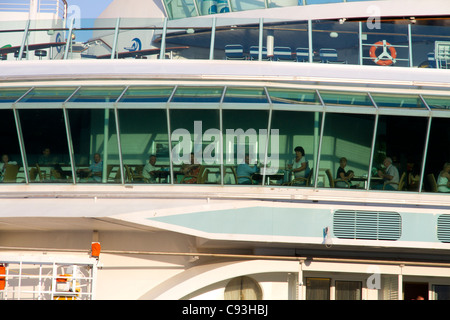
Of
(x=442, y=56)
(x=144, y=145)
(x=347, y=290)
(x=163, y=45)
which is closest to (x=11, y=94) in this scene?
(x=144, y=145)

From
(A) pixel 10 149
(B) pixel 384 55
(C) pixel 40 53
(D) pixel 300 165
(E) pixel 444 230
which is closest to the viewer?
(E) pixel 444 230

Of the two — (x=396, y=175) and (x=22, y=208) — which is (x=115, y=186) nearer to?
(x=22, y=208)

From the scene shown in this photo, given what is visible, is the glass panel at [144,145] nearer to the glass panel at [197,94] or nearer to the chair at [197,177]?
the chair at [197,177]

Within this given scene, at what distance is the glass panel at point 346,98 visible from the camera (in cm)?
1738

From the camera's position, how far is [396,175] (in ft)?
56.9

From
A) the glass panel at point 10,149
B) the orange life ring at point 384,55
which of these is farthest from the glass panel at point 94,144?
the orange life ring at point 384,55

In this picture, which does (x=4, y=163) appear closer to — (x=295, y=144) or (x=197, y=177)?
(x=197, y=177)

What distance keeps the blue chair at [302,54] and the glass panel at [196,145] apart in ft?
9.65

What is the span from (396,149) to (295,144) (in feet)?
7.86

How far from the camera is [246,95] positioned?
17.5 metres

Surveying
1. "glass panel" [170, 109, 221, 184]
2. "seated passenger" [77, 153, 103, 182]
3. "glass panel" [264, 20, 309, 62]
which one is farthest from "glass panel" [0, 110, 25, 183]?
"glass panel" [264, 20, 309, 62]

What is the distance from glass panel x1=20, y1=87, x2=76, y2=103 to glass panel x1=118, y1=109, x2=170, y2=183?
5.09 feet

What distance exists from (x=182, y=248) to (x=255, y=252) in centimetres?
184
